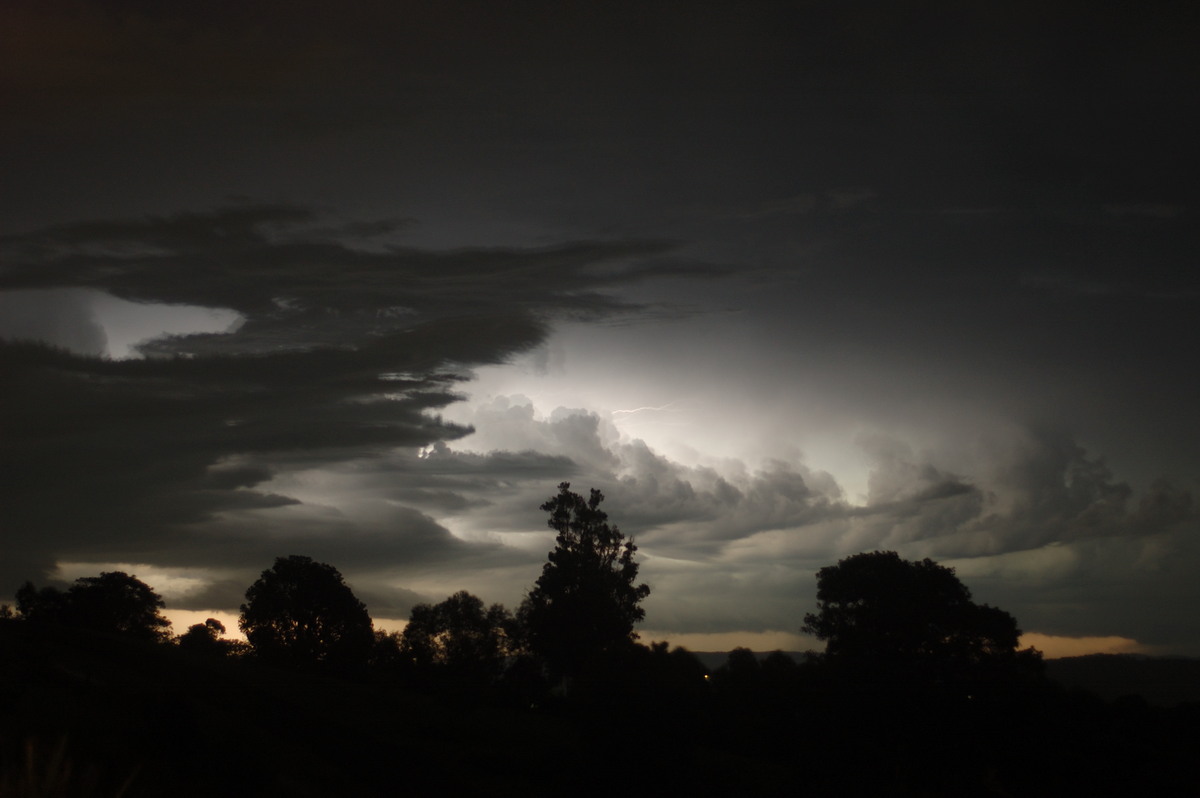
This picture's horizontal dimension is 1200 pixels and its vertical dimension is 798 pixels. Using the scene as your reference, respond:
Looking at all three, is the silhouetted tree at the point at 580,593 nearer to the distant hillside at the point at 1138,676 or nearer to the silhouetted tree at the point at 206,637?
the distant hillside at the point at 1138,676

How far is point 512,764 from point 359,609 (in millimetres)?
57973

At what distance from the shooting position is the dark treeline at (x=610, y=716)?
23234 mm

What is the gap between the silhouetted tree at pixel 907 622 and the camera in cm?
5956

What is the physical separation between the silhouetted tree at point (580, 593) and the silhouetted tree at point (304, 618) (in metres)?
27.4

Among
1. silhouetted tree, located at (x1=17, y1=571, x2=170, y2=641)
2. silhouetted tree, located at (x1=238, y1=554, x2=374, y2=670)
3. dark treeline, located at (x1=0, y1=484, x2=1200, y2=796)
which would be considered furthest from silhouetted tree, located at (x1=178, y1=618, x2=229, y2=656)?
dark treeline, located at (x1=0, y1=484, x2=1200, y2=796)

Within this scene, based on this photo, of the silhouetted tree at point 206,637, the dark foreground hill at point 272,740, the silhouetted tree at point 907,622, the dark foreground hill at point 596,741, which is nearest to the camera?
the dark foreground hill at point 272,740

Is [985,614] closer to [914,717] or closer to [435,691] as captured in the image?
[914,717]

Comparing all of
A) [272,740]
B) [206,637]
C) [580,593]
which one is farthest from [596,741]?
[206,637]

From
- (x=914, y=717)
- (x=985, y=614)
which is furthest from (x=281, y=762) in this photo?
(x=985, y=614)

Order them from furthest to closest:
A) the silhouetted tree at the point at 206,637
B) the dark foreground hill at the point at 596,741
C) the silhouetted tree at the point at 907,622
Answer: the silhouetted tree at the point at 206,637
the silhouetted tree at the point at 907,622
the dark foreground hill at the point at 596,741

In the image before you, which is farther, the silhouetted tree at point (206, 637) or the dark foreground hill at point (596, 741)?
the silhouetted tree at point (206, 637)

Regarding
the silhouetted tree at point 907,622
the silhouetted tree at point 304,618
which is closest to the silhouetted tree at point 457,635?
the silhouetted tree at point 304,618

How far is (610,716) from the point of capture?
87.9 ft

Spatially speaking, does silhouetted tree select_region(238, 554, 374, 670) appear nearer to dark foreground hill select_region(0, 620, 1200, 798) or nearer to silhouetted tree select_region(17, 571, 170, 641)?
silhouetted tree select_region(17, 571, 170, 641)
